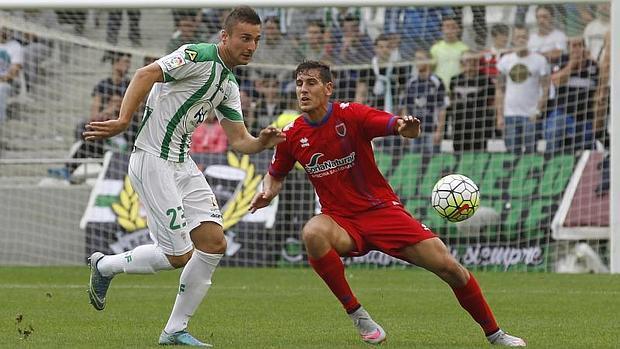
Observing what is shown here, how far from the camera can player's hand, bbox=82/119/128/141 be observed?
8.15m

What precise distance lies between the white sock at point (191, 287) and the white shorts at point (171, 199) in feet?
0.42

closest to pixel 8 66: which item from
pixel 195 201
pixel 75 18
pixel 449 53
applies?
pixel 75 18

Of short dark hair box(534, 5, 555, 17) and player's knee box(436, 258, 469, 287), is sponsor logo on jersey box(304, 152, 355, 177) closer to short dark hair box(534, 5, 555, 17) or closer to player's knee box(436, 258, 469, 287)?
player's knee box(436, 258, 469, 287)

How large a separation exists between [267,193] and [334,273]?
0.81 meters

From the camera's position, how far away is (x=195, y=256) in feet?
28.4

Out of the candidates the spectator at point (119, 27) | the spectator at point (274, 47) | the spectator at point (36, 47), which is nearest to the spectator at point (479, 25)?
the spectator at point (274, 47)

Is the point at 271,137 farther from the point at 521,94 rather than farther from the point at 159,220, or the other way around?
the point at 521,94

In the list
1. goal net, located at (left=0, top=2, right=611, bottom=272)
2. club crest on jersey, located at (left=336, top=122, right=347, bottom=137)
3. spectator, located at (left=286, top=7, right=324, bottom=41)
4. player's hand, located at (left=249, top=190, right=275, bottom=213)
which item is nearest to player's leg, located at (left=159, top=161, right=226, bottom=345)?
player's hand, located at (left=249, top=190, right=275, bottom=213)

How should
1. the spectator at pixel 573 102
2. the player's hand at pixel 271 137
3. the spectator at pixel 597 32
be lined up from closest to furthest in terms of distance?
1. the player's hand at pixel 271 137
2. the spectator at pixel 573 102
3. the spectator at pixel 597 32

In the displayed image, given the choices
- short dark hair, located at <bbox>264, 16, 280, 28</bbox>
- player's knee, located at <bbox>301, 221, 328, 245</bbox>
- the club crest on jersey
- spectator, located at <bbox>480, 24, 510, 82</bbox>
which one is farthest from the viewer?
short dark hair, located at <bbox>264, 16, 280, 28</bbox>

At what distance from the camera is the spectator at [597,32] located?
1859 cm

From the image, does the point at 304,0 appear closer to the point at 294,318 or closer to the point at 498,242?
the point at 498,242

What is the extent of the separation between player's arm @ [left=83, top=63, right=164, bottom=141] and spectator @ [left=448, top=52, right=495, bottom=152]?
10.5m

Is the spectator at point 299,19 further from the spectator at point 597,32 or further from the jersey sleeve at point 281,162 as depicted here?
the jersey sleeve at point 281,162
